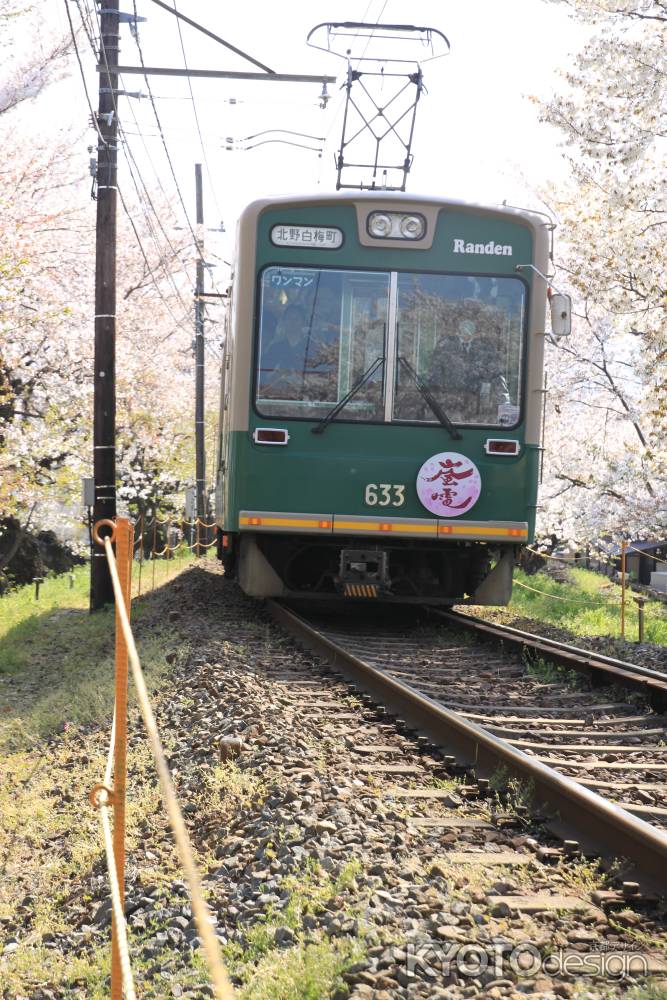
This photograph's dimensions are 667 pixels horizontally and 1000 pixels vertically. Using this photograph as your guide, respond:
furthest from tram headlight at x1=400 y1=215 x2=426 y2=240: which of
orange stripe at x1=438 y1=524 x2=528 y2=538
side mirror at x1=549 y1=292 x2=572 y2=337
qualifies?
orange stripe at x1=438 y1=524 x2=528 y2=538

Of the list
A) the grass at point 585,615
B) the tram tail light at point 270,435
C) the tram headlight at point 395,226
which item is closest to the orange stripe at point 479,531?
the tram tail light at point 270,435

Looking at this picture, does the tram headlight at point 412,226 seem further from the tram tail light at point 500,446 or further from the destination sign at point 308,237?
the tram tail light at point 500,446

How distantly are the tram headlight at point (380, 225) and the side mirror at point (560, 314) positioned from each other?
146 cm

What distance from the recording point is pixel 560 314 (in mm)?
8305

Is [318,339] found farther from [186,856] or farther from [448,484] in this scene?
[186,856]

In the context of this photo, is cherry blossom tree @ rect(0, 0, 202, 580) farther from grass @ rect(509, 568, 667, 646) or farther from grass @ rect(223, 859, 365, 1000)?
grass @ rect(223, 859, 365, 1000)

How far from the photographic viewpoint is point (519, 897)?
10.6ft

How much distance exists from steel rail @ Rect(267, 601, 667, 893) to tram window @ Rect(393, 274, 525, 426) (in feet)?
9.30

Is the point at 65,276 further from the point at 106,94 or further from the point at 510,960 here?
the point at 510,960

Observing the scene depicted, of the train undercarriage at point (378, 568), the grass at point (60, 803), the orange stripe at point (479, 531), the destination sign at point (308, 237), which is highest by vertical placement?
the destination sign at point (308, 237)

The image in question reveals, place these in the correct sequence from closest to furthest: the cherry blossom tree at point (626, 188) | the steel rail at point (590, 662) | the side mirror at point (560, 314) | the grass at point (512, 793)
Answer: the grass at point (512, 793) → the steel rail at point (590, 662) → the side mirror at point (560, 314) → the cherry blossom tree at point (626, 188)

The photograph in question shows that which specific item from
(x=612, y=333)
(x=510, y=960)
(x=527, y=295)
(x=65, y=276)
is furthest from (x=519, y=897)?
(x=65, y=276)

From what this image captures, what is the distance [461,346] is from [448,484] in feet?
3.75

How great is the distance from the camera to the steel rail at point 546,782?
11.3ft
